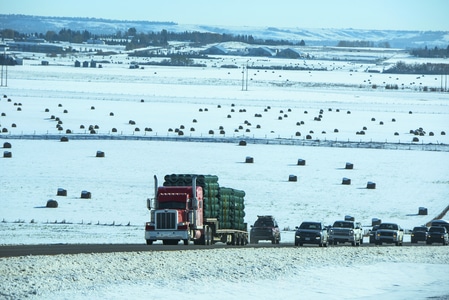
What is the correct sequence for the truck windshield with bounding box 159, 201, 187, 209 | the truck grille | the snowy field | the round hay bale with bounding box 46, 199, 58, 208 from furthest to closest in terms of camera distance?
the round hay bale with bounding box 46, 199, 58, 208
the truck windshield with bounding box 159, 201, 187, 209
the truck grille
the snowy field

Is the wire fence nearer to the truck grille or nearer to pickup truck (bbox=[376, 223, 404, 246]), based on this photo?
pickup truck (bbox=[376, 223, 404, 246])

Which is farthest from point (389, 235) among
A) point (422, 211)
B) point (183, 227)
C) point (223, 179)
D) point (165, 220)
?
point (223, 179)

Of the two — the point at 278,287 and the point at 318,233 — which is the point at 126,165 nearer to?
the point at 318,233

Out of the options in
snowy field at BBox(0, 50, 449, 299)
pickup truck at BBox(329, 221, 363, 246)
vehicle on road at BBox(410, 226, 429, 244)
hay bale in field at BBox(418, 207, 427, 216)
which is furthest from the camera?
hay bale in field at BBox(418, 207, 427, 216)

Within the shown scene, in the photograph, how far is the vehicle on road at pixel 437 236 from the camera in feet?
169

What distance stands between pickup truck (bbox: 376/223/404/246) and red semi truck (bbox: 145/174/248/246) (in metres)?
8.15

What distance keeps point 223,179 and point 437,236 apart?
20.7 metres

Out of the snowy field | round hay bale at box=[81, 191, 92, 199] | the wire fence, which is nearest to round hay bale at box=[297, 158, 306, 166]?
the snowy field

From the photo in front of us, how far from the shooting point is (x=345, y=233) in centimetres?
4734

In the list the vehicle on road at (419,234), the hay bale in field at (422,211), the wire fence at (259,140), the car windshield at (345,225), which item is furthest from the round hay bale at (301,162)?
the car windshield at (345,225)

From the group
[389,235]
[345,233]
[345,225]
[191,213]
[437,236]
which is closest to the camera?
[191,213]

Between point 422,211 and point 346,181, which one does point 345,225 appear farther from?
point 346,181

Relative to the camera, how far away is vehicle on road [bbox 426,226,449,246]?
5141cm

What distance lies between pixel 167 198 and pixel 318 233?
8526mm
